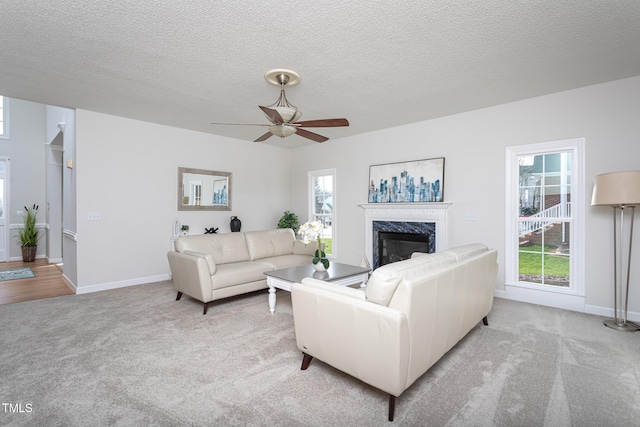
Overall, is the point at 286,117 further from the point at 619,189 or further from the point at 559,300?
the point at 559,300

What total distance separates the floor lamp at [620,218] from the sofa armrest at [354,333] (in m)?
2.82

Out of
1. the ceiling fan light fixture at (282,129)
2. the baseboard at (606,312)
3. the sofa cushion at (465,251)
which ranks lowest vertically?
the baseboard at (606,312)

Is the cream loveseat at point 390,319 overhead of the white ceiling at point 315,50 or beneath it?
beneath

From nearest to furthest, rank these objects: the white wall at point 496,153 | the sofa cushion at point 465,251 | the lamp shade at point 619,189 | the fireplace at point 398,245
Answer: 1. the sofa cushion at point 465,251
2. the lamp shade at point 619,189
3. the white wall at point 496,153
4. the fireplace at point 398,245

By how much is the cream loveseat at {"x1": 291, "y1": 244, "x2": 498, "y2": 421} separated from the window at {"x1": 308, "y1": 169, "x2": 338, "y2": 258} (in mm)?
3962

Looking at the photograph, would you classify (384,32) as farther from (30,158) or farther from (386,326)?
(30,158)

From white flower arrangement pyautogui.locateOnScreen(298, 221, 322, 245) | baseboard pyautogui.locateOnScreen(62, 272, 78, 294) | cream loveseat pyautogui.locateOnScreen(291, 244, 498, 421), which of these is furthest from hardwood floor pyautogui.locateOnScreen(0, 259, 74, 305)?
cream loveseat pyautogui.locateOnScreen(291, 244, 498, 421)

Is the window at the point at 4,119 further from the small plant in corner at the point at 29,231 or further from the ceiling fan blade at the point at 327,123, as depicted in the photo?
the ceiling fan blade at the point at 327,123

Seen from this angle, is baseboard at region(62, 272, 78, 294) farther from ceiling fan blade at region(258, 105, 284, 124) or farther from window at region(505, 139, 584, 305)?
window at region(505, 139, 584, 305)

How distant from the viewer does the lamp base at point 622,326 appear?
3.08m

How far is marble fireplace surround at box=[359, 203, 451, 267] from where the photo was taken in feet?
15.6

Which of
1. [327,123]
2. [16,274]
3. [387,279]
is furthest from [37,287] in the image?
[387,279]

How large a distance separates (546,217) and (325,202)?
3807 millimetres

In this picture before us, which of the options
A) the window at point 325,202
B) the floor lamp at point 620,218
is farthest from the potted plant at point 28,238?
the floor lamp at point 620,218
